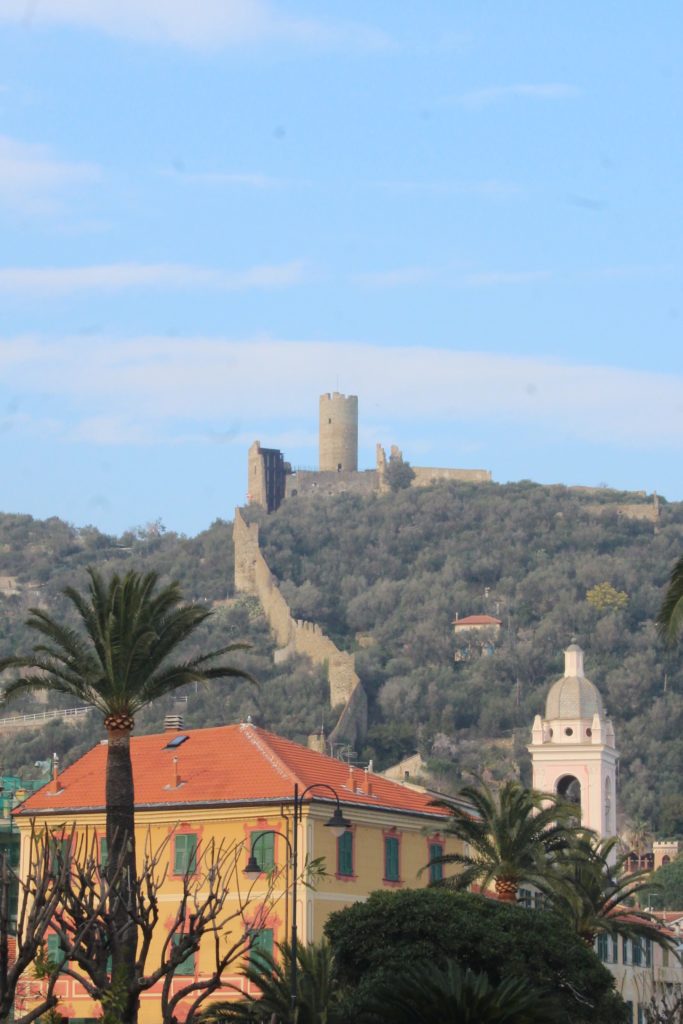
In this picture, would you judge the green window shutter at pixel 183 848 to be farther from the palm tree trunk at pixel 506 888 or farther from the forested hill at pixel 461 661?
the forested hill at pixel 461 661

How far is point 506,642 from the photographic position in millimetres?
177125

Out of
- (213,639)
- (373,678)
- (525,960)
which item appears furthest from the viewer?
(213,639)

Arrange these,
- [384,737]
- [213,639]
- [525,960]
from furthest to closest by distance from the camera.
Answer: [213,639], [384,737], [525,960]

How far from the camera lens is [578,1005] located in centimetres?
4812

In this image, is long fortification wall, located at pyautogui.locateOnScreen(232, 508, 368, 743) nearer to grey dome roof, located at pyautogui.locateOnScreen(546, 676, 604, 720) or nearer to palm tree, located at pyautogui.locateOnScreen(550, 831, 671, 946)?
grey dome roof, located at pyautogui.locateOnScreen(546, 676, 604, 720)

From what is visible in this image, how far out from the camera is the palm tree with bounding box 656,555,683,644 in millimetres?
27422

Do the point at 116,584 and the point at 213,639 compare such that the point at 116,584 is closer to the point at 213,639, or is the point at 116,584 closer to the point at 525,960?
the point at 525,960

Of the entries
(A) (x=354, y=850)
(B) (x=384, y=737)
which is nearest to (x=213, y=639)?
(B) (x=384, y=737)

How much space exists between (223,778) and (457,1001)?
31.6 metres

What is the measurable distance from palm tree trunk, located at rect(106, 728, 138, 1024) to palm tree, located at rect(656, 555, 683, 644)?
29.2 ft

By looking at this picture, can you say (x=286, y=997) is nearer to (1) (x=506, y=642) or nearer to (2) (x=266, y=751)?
(2) (x=266, y=751)

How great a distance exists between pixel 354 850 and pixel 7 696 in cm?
2105

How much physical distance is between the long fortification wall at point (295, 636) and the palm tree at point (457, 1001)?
119 metres

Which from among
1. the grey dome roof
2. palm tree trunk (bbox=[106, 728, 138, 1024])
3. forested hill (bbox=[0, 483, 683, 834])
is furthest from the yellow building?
forested hill (bbox=[0, 483, 683, 834])
